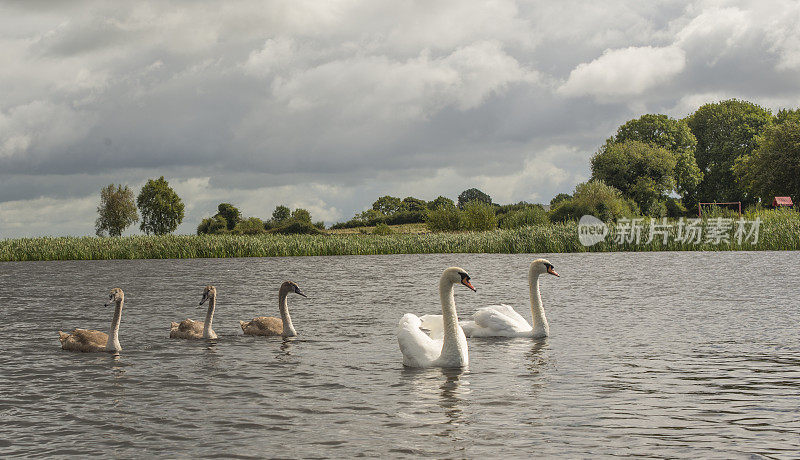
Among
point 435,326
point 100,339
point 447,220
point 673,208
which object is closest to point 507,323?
point 435,326

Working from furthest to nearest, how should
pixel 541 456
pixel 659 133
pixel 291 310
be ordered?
pixel 659 133 < pixel 291 310 < pixel 541 456

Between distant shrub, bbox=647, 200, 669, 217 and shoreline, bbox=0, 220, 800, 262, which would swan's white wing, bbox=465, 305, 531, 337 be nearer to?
shoreline, bbox=0, 220, 800, 262

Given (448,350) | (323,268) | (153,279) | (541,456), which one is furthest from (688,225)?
(541,456)

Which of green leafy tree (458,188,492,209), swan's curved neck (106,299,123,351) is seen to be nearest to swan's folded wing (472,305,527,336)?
swan's curved neck (106,299,123,351)

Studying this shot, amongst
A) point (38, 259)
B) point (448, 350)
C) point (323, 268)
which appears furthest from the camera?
point (38, 259)

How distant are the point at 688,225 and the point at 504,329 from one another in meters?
45.1

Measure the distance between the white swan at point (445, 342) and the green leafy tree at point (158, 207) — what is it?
94313 millimetres

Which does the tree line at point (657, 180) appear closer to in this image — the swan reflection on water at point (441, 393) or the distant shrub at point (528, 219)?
the distant shrub at point (528, 219)

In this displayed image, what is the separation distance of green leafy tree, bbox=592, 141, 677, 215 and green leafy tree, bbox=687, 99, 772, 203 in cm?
1405

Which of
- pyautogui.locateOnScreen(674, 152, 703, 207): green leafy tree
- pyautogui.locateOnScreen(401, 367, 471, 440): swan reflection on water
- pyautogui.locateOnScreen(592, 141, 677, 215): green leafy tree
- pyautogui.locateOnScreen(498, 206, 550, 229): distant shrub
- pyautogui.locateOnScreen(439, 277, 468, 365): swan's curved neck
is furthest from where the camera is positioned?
pyautogui.locateOnScreen(674, 152, 703, 207): green leafy tree

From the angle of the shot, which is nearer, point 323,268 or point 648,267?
point 648,267

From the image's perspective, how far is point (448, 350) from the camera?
41.0 ft

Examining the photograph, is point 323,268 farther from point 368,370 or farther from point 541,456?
point 541,456

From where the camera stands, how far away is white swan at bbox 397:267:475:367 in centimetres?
1243
